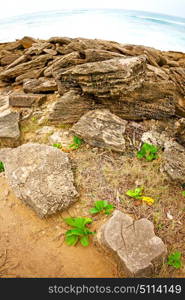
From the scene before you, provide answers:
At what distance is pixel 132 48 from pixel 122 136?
5043mm

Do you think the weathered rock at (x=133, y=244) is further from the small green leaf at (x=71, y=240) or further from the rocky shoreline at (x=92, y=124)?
the small green leaf at (x=71, y=240)

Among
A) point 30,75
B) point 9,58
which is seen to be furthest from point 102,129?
point 9,58

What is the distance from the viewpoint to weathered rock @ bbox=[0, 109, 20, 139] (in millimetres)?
5266

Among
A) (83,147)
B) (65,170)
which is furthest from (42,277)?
(83,147)

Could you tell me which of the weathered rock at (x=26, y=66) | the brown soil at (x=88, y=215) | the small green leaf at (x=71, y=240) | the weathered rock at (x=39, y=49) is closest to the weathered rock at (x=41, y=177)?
the brown soil at (x=88, y=215)

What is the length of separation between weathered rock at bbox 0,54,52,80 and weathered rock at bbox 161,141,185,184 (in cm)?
656

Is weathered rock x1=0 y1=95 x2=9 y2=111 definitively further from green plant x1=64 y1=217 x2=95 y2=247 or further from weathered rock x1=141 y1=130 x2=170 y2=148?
green plant x1=64 y1=217 x2=95 y2=247

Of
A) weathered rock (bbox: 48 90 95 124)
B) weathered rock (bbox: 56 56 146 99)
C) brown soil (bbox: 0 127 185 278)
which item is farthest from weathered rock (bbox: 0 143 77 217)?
weathered rock (bbox: 56 56 146 99)

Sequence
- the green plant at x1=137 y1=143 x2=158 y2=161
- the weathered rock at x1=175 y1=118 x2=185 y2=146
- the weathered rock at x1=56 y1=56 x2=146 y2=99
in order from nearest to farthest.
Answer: the green plant at x1=137 y1=143 x2=158 y2=161 < the weathered rock at x1=175 y1=118 x2=185 y2=146 < the weathered rock at x1=56 y1=56 x2=146 y2=99

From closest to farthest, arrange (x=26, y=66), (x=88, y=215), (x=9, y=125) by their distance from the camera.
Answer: (x=88, y=215) < (x=9, y=125) < (x=26, y=66)

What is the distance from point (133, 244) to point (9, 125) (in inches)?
176

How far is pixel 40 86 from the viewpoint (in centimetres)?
727

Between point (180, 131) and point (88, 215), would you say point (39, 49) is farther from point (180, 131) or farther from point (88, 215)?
point (88, 215)

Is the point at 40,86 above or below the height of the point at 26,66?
below
